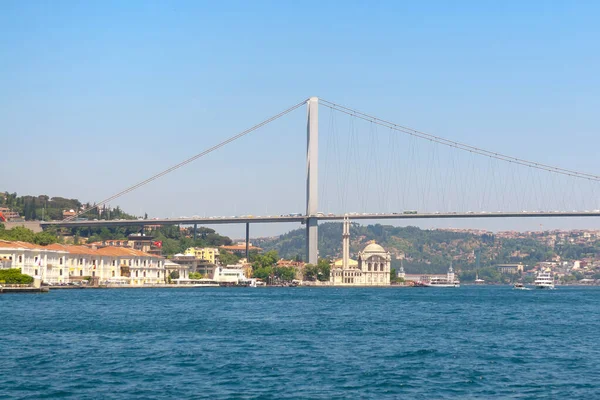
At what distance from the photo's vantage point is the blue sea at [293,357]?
16.3 metres

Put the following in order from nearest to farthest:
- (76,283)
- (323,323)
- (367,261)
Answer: (323,323)
(76,283)
(367,261)

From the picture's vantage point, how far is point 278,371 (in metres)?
18.4

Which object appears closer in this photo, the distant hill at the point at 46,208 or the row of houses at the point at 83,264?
the row of houses at the point at 83,264

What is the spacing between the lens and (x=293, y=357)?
2025cm

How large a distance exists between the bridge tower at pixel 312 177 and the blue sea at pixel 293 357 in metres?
45.7

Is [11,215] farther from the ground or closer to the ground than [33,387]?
farther from the ground

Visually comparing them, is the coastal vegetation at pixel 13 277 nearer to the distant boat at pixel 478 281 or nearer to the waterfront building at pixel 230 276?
the waterfront building at pixel 230 276

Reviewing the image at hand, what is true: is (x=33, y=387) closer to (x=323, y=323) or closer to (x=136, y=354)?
(x=136, y=354)

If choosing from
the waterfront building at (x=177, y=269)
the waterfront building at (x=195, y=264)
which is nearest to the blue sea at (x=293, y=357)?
the waterfront building at (x=177, y=269)

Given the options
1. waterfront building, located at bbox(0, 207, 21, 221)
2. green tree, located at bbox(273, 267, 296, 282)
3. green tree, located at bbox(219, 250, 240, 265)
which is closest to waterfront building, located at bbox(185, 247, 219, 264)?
green tree, located at bbox(219, 250, 240, 265)

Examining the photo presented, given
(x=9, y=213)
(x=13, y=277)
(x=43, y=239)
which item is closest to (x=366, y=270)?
(x=9, y=213)

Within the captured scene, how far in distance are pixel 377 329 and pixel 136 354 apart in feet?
28.0

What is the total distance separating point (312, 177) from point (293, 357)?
58.3m

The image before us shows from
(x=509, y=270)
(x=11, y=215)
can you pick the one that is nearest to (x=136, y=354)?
(x=11, y=215)
